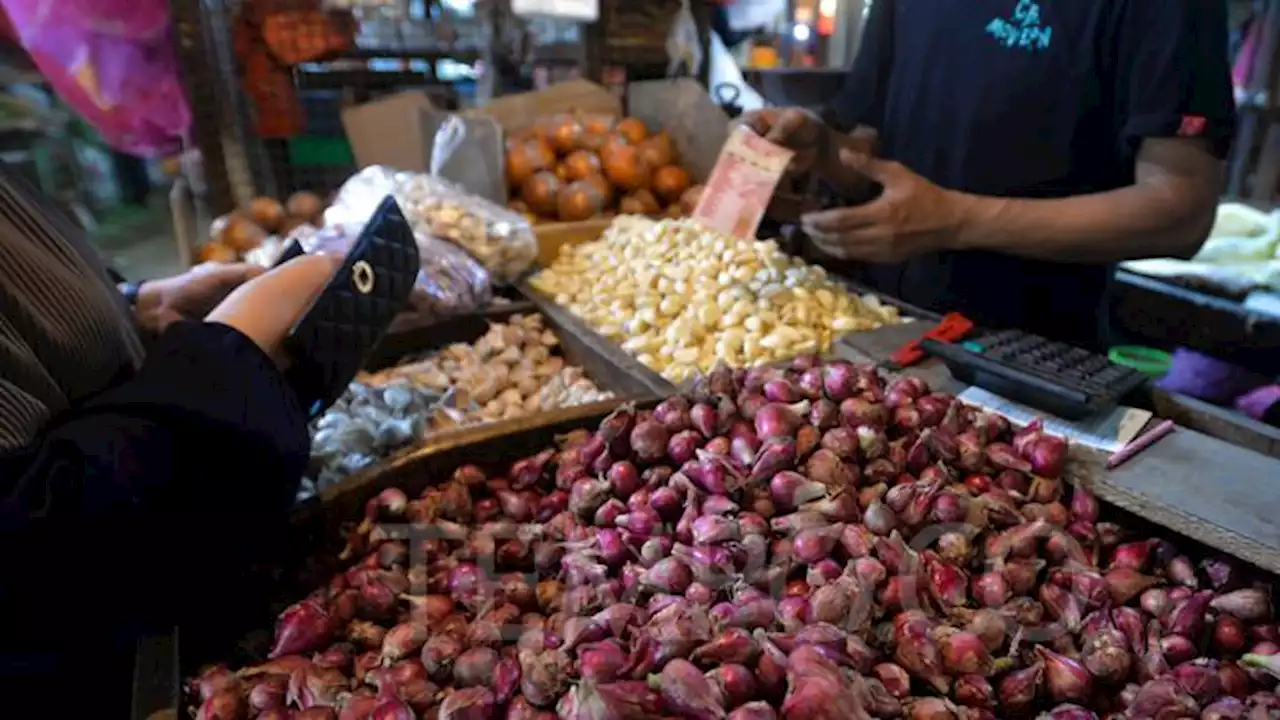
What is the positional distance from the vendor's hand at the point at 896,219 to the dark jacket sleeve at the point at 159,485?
1.14 m

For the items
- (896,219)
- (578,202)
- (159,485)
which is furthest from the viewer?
(578,202)

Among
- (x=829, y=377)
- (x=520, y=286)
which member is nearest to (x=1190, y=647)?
(x=829, y=377)

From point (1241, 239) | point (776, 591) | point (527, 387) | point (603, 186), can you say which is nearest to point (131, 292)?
point (527, 387)

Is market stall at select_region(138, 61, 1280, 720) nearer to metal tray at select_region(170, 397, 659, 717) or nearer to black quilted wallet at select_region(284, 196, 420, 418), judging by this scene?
metal tray at select_region(170, 397, 659, 717)

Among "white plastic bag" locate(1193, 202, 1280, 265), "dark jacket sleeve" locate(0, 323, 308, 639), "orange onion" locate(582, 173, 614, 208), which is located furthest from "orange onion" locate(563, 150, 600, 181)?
"white plastic bag" locate(1193, 202, 1280, 265)

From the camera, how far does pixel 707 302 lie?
1980 mm

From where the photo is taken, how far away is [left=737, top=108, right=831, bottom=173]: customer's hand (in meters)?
2.07

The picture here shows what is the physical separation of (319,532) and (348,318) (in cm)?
32

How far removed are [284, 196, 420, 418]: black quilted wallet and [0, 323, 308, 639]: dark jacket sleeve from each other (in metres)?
0.13

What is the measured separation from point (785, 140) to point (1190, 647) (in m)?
1.43

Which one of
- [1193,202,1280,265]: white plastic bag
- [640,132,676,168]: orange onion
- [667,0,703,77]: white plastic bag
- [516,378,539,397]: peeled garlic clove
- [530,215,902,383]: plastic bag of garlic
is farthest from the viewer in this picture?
[667,0,703,77]: white plastic bag

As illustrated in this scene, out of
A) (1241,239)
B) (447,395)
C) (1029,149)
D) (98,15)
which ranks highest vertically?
(98,15)

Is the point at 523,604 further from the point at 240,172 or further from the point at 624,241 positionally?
the point at 240,172

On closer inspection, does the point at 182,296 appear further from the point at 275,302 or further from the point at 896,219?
the point at 896,219
